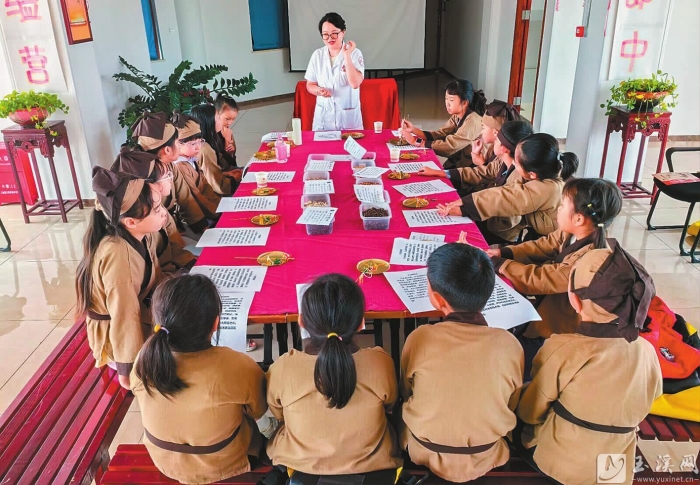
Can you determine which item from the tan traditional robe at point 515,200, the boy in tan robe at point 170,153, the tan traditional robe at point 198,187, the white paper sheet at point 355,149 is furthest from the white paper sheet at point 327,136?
the tan traditional robe at point 515,200

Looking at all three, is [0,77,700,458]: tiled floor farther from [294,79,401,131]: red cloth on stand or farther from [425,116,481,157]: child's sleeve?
[294,79,401,131]: red cloth on stand

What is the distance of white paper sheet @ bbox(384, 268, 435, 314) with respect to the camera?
180 cm

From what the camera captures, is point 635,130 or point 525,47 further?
point 525,47

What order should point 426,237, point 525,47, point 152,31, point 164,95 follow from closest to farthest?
1. point 426,237
2. point 164,95
3. point 525,47
4. point 152,31

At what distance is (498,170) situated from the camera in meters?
3.16

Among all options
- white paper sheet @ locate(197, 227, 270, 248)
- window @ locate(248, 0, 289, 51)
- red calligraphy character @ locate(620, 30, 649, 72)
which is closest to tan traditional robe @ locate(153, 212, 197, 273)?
white paper sheet @ locate(197, 227, 270, 248)

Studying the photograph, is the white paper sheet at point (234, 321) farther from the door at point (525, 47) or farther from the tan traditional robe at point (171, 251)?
the door at point (525, 47)

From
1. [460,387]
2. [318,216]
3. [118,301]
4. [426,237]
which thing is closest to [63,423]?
[118,301]

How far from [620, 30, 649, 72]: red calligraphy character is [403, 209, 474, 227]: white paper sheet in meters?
2.93

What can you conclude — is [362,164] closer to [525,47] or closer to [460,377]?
[460,377]

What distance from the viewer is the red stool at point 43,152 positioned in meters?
4.06

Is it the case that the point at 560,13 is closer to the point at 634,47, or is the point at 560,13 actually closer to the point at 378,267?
the point at 634,47

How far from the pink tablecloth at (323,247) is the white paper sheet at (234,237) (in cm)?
4

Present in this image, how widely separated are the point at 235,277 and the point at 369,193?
0.92 metres
